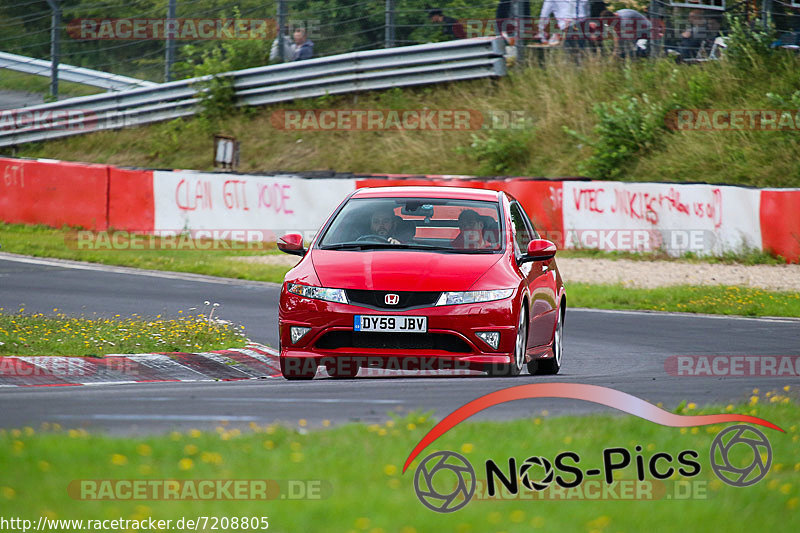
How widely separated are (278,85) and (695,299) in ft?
52.2

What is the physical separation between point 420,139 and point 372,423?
22346mm

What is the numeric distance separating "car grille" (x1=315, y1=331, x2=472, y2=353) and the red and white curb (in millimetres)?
1648

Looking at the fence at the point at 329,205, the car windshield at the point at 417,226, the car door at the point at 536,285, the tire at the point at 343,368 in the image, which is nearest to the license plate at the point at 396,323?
the tire at the point at 343,368

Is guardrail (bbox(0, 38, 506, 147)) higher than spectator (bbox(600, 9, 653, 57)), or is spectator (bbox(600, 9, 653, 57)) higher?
spectator (bbox(600, 9, 653, 57))

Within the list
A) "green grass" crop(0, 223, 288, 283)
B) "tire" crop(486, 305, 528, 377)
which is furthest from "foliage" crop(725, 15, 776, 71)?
"tire" crop(486, 305, 528, 377)

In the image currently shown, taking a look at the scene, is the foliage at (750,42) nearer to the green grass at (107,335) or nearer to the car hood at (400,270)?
the green grass at (107,335)

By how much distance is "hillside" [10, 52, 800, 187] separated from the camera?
23594 millimetres

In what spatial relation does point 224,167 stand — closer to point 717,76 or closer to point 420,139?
point 420,139

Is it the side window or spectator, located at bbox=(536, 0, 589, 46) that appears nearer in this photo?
the side window

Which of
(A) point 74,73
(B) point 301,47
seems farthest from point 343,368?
(A) point 74,73

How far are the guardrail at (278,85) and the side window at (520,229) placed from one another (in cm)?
1785

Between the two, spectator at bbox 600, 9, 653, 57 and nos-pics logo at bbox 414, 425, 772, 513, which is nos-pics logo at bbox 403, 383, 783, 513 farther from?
spectator at bbox 600, 9, 653, 57

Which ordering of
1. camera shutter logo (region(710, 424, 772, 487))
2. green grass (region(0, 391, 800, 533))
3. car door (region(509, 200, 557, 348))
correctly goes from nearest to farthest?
green grass (region(0, 391, 800, 533))
camera shutter logo (region(710, 424, 772, 487))
car door (region(509, 200, 557, 348))

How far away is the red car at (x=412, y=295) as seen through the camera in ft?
27.1
